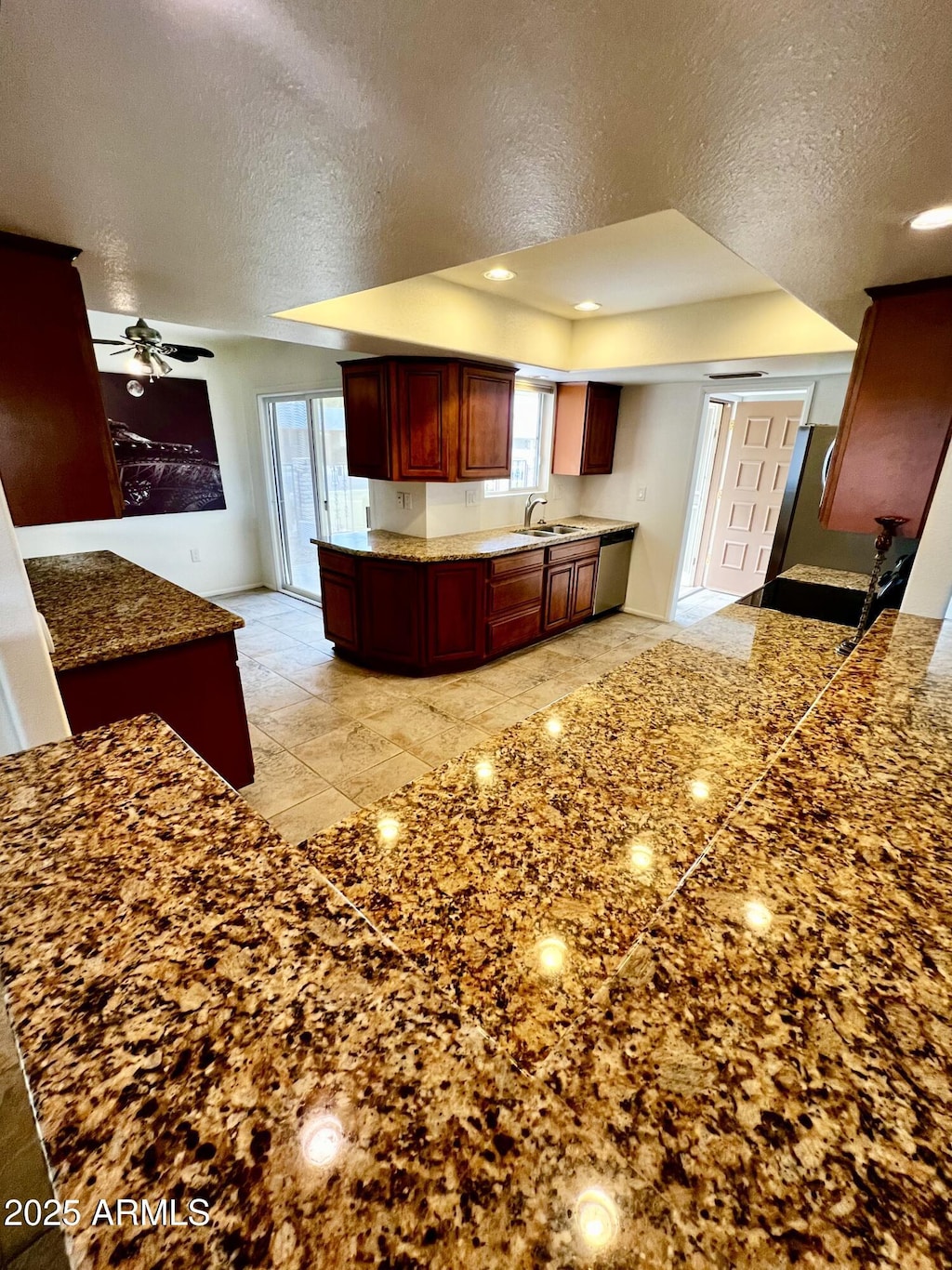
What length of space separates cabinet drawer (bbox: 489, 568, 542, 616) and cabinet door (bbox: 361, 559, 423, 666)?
2.00ft

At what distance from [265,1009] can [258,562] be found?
5917 mm

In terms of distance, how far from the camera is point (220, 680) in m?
2.23

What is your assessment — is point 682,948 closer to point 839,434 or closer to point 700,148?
point 700,148

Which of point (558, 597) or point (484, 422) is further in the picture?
point (558, 597)

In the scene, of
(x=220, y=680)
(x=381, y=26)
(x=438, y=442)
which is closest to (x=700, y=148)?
(x=381, y=26)

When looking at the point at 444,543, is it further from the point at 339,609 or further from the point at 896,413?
the point at 896,413

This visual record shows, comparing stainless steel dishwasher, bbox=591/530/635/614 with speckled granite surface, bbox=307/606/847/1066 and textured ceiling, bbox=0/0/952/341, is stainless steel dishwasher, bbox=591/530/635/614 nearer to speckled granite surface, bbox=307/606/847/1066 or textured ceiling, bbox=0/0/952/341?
textured ceiling, bbox=0/0/952/341

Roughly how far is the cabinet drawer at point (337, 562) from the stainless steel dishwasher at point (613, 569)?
2.31 meters

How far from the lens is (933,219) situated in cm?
123

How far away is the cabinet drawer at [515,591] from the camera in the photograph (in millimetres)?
3891

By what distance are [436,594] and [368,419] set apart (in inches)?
52.2

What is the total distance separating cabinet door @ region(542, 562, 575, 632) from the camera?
172 inches

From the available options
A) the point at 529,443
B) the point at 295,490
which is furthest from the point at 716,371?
the point at 295,490

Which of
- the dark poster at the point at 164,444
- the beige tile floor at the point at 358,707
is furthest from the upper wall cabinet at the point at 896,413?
the dark poster at the point at 164,444
